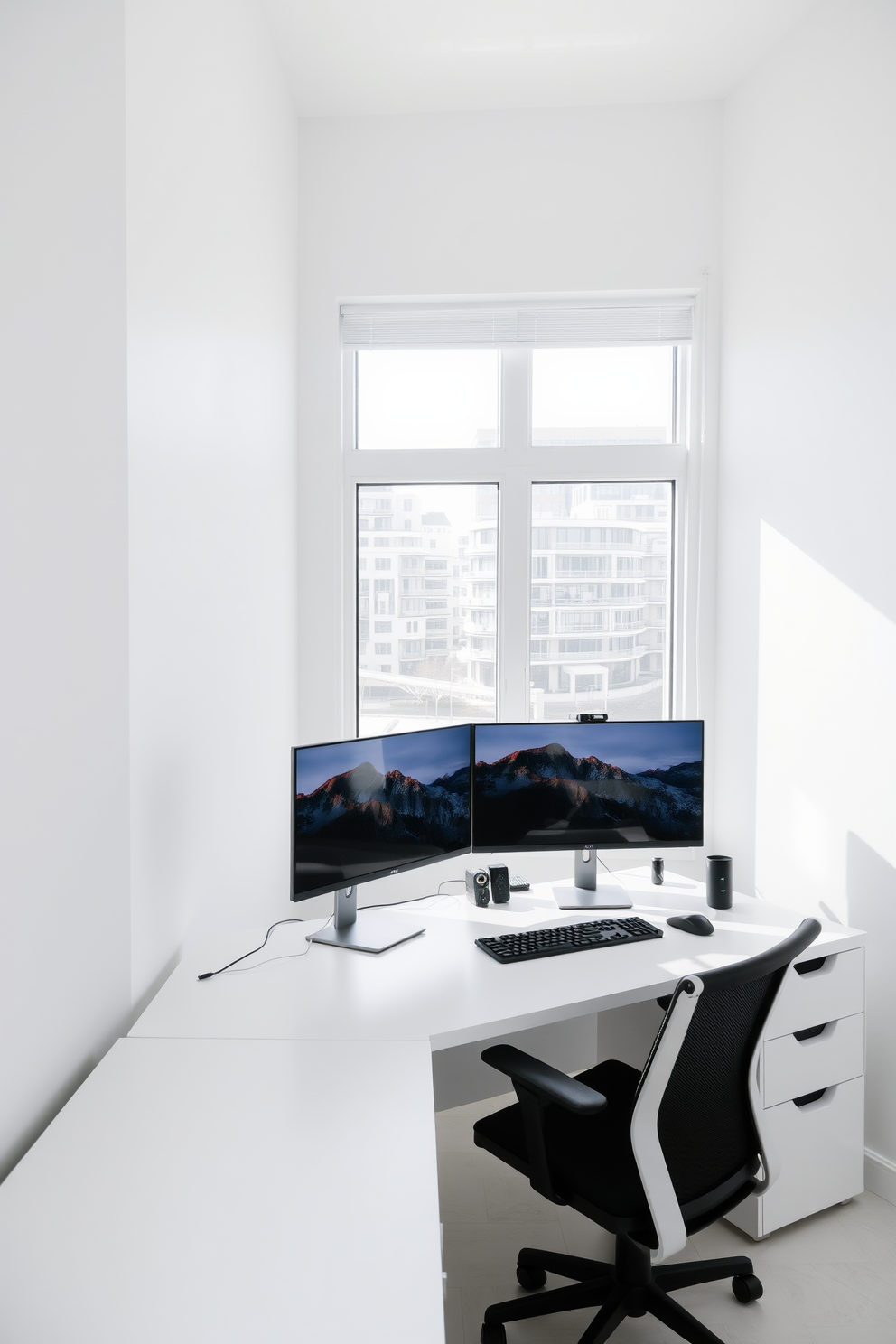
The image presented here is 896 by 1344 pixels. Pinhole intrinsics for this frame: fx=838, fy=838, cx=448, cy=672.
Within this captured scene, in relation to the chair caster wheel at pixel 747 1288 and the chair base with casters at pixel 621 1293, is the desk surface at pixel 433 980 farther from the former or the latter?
the chair caster wheel at pixel 747 1288

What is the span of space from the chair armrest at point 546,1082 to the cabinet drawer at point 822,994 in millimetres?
734

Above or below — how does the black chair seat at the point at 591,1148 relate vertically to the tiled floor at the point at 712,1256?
above

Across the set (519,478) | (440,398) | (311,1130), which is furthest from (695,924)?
(440,398)

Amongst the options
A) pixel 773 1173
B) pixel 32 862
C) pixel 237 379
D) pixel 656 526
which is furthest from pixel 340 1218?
pixel 656 526

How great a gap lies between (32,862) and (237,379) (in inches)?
58.9

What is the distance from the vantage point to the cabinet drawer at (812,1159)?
6.68 feet

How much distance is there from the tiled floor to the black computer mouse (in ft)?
2.44

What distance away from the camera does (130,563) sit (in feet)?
5.09

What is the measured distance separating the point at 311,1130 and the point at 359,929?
0.81 metres

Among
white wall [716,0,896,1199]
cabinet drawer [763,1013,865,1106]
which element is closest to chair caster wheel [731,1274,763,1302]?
cabinet drawer [763,1013,865,1106]

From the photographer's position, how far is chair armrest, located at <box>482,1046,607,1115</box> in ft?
4.75

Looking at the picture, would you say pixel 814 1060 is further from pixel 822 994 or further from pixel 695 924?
pixel 695 924

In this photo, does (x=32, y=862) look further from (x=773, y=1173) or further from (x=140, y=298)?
(x=773, y=1173)

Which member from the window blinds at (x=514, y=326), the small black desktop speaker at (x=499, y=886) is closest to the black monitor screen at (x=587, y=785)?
the small black desktop speaker at (x=499, y=886)
